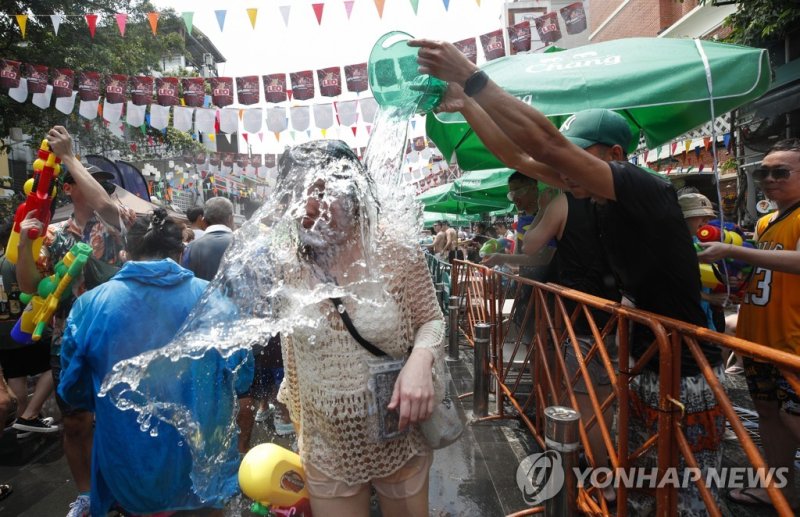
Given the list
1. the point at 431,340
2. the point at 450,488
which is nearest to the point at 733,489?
the point at 450,488

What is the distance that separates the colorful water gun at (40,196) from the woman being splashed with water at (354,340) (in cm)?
204

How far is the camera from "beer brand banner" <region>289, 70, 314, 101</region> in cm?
982

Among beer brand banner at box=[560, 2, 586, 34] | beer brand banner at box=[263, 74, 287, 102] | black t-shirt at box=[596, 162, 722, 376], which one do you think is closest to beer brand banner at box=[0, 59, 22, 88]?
beer brand banner at box=[263, 74, 287, 102]

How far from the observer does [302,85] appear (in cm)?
987

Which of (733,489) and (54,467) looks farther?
(54,467)

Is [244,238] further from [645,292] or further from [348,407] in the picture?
[645,292]

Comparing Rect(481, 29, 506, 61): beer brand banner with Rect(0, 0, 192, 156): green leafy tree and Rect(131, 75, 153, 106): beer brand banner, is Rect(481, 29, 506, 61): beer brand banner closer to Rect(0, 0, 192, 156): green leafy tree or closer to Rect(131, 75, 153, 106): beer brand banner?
Rect(0, 0, 192, 156): green leafy tree

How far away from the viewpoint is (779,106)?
8.88 meters

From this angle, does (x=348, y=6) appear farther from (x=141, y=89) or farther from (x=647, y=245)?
(x=647, y=245)

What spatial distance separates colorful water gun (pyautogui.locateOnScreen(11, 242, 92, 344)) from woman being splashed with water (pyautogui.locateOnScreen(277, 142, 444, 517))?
1776 millimetres

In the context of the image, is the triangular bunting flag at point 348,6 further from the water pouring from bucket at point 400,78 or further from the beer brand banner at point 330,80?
the water pouring from bucket at point 400,78

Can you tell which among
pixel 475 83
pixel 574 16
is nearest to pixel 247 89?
pixel 574 16

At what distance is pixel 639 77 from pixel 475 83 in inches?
87.9

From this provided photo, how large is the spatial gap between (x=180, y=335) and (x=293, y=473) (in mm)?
725
